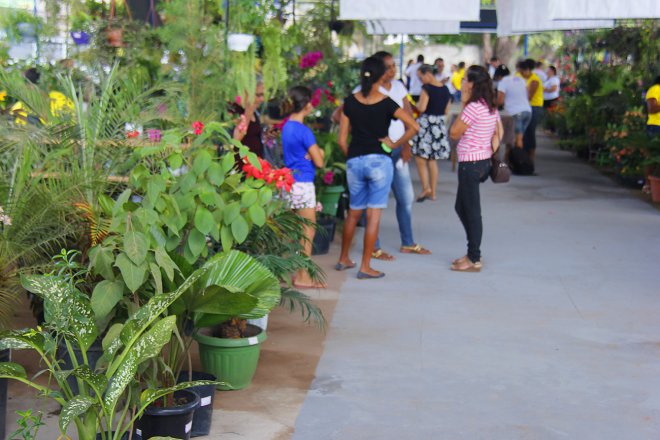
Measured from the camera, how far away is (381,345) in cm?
612

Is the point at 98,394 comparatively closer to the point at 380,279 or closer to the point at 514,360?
the point at 514,360

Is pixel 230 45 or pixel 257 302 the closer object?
pixel 257 302

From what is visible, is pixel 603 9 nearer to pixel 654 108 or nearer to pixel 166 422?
pixel 166 422

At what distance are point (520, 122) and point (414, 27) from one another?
2.21m

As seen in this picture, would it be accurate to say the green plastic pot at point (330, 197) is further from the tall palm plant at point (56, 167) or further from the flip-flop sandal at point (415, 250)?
the tall palm plant at point (56, 167)

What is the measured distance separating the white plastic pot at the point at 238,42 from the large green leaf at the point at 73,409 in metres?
5.80

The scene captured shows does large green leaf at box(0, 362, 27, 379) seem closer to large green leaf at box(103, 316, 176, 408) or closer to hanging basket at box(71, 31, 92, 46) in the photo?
large green leaf at box(103, 316, 176, 408)

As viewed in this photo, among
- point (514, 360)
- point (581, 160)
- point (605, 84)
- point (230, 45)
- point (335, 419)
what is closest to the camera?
point (335, 419)

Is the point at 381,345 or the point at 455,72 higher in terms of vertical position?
the point at 455,72

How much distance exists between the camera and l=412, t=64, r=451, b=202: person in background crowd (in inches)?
477

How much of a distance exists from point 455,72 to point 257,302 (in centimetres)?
2341

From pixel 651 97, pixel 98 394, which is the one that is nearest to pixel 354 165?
pixel 98 394

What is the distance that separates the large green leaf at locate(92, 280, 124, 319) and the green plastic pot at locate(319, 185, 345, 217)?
16.4 feet

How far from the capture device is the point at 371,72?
24.6ft
